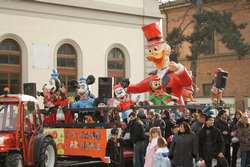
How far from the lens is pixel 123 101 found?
16094mm

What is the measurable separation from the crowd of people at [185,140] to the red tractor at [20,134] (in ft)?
5.41

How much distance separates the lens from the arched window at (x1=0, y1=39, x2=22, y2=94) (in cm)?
2249

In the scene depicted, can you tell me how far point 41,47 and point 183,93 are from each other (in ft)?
27.5

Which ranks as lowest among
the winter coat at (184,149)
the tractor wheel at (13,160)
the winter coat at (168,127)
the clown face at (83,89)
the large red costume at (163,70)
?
the tractor wheel at (13,160)

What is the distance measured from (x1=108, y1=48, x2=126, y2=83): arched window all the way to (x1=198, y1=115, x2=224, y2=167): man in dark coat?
15965mm

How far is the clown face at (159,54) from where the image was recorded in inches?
683

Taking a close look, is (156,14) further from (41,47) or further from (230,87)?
(230,87)

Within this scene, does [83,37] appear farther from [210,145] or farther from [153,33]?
[210,145]

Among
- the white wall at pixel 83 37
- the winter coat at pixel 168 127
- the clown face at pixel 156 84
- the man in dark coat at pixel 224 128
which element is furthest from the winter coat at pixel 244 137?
the white wall at pixel 83 37

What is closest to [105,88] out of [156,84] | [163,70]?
[156,84]

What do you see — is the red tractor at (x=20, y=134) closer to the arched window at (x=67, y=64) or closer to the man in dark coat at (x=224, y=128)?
the man in dark coat at (x=224, y=128)

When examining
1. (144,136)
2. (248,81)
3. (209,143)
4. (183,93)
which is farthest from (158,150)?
(248,81)

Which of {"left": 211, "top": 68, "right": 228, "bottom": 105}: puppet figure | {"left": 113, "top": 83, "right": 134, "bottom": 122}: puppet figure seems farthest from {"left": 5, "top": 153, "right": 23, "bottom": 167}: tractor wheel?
{"left": 211, "top": 68, "right": 228, "bottom": 105}: puppet figure

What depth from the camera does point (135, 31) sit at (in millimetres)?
27625
